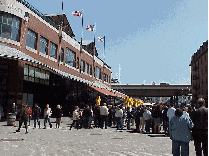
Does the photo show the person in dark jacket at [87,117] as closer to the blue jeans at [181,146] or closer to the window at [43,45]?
the window at [43,45]

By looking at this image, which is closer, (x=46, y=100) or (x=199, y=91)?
(x=46, y=100)

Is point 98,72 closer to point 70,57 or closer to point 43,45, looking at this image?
point 70,57

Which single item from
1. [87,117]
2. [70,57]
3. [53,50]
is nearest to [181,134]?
[87,117]

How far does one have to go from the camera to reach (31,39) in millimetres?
27781

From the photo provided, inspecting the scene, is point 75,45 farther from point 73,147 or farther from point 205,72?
point 205,72

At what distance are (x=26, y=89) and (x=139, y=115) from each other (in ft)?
41.6

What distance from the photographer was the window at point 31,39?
2710cm

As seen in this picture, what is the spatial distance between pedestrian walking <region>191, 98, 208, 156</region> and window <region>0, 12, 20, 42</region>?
66.3ft

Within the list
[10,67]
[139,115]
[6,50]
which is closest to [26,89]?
[10,67]

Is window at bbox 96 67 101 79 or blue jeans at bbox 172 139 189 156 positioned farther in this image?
window at bbox 96 67 101 79

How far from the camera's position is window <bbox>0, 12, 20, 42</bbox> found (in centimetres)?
2391

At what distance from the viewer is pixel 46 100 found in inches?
1225

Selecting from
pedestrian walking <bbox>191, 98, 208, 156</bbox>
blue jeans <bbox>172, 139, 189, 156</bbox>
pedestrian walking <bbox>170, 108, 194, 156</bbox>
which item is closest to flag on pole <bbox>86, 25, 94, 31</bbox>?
pedestrian walking <bbox>191, 98, 208, 156</bbox>

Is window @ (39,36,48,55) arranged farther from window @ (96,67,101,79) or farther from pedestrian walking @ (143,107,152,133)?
window @ (96,67,101,79)
